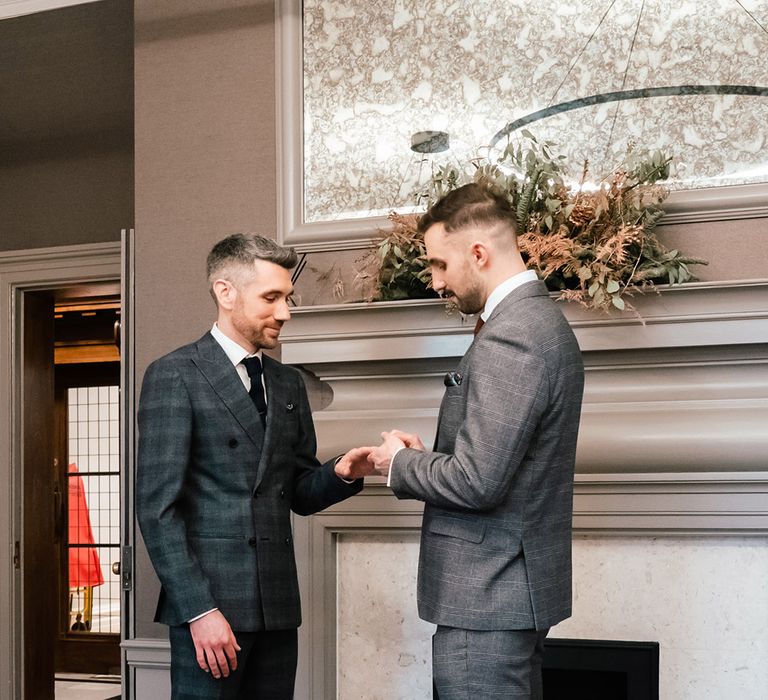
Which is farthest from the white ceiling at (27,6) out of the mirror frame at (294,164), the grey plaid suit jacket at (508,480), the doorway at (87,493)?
the doorway at (87,493)

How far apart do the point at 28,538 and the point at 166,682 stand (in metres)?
2.11

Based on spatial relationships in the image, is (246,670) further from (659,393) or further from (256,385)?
(659,393)

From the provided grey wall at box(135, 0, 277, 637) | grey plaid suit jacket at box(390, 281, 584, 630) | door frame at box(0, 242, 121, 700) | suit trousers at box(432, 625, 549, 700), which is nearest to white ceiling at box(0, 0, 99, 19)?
grey wall at box(135, 0, 277, 637)

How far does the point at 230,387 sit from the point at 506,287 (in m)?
0.66

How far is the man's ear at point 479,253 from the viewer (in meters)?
1.96

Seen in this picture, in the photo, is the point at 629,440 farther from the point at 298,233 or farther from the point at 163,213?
the point at 163,213

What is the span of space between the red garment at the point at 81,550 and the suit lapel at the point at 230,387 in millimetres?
7050

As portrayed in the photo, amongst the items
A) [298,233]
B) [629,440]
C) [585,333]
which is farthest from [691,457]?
[298,233]

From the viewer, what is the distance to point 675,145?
282cm

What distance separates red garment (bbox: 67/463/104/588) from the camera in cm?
873

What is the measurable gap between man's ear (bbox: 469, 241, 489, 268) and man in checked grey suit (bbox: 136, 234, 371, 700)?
0.53 metres

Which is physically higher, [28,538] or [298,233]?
[298,233]

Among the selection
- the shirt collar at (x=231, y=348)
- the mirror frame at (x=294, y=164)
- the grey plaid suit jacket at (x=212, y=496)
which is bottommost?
the grey plaid suit jacket at (x=212, y=496)

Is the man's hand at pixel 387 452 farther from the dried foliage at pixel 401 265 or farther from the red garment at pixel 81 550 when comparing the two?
the red garment at pixel 81 550
